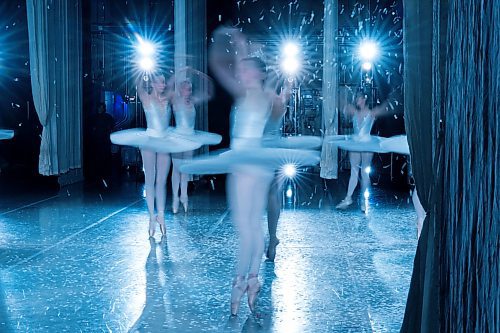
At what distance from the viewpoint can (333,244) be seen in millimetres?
7012

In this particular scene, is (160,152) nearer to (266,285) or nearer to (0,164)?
(266,285)

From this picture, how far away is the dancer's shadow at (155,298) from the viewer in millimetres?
4270

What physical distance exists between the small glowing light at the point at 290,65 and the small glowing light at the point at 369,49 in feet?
5.36

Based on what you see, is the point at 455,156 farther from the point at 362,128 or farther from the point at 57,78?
the point at 57,78

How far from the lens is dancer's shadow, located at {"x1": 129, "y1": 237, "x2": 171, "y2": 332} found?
4.27m

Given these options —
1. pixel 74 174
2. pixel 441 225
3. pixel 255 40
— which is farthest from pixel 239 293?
pixel 255 40

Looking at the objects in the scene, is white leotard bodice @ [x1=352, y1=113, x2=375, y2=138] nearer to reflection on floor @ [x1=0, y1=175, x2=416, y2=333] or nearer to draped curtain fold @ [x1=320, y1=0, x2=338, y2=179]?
reflection on floor @ [x1=0, y1=175, x2=416, y2=333]

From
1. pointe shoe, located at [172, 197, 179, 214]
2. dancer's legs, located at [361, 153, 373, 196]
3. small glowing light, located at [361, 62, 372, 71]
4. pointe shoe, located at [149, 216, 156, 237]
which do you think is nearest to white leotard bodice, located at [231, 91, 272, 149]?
pointe shoe, located at [149, 216, 156, 237]

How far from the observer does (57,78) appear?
13.4 meters

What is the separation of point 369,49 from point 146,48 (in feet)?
18.6

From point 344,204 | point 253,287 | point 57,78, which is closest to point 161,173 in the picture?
point 253,287

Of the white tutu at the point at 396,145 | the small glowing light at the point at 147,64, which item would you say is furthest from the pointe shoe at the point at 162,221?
the small glowing light at the point at 147,64

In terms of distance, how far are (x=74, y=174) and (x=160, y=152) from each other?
24.4 ft

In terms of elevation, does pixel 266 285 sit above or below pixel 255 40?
below
